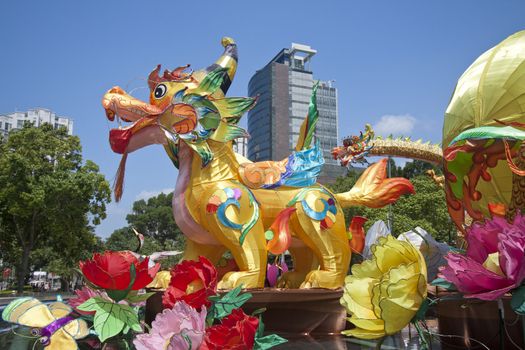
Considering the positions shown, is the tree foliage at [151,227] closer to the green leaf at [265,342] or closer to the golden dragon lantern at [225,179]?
the golden dragon lantern at [225,179]

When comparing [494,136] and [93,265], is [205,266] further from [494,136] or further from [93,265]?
[494,136]

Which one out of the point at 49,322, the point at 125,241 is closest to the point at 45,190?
the point at 49,322

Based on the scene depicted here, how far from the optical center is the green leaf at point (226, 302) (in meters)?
1.47

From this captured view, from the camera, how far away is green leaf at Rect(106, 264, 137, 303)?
146cm

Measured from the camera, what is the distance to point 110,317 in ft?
4.82

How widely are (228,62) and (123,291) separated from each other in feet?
19.7

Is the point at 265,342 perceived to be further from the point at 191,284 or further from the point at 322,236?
the point at 322,236

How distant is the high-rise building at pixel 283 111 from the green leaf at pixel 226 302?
A: 61539 mm

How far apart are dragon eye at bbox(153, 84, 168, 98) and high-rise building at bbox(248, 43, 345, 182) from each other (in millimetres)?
56324

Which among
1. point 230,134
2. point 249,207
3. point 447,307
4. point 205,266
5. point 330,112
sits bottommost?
point 447,307

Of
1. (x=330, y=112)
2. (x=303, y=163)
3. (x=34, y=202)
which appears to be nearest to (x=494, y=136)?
(x=303, y=163)

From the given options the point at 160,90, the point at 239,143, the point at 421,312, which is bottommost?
the point at 421,312

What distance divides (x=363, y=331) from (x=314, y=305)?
209 inches

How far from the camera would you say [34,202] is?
1684 centimetres
